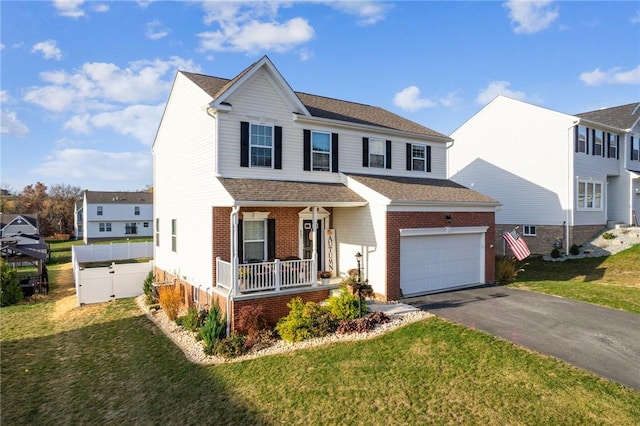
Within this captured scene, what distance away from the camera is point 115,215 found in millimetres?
55938

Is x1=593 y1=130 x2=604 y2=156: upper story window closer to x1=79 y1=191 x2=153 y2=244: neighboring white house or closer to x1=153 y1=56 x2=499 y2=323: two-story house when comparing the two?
x1=153 y1=56 x2=499 y2=323: two-story house

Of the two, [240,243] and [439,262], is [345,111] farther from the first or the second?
[240,243]

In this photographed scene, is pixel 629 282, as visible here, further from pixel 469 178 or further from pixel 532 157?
pixel 469 178

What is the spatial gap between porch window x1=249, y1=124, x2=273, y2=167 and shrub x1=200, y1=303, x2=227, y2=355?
5.56 meters

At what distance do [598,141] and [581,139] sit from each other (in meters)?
2.44

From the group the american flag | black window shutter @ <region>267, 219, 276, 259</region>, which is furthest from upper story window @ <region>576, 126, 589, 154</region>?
black window shutter @ <region>267, 219, 276, 259</region>

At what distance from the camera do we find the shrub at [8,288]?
17906mm

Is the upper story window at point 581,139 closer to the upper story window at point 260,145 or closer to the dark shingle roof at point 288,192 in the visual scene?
the dark shingle roof at point 288,192

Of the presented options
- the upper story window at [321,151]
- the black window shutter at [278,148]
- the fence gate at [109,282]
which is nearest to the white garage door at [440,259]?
the upper story window at [321,151]

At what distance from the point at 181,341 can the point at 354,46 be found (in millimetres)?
15204

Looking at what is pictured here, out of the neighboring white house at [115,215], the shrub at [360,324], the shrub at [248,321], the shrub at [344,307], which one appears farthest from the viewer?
the neighboring white house at [115,215]

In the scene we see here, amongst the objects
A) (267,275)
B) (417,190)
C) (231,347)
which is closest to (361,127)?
(417,190)

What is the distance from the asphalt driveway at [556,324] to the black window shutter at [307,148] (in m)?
6.50

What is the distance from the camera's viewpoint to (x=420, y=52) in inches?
699
